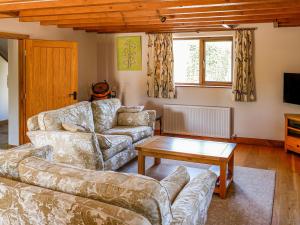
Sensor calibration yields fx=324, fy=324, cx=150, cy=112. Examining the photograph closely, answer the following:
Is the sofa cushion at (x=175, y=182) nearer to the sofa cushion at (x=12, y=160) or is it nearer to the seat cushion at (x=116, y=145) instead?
the sofa cushion at (x=12, y=160)

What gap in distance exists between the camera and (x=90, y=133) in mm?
3805

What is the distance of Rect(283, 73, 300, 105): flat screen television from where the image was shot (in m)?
5.42

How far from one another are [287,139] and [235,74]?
1500 mm

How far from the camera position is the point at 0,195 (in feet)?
5.33

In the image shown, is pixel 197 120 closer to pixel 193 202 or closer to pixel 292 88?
pixel 292 88

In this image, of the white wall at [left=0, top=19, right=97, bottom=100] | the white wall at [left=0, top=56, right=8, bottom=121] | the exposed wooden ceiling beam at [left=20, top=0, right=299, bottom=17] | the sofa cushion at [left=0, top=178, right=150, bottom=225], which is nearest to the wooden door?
the white wall at [left=0, top=19, right=97, bottom=100]

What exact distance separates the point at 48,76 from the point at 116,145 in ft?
7.13

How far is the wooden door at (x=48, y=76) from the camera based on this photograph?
5348 millimetres

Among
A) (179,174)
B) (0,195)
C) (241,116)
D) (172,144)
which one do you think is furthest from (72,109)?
(241,116)

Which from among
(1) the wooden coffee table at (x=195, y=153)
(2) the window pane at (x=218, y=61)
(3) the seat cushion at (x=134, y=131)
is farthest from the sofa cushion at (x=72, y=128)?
(2) the window pane at (x=218, y=61)

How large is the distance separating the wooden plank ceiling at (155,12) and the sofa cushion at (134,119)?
1510 millimetres

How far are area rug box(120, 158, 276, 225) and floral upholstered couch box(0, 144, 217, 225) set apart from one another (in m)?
1.39

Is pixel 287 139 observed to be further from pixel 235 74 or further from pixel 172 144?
pixel 172 144

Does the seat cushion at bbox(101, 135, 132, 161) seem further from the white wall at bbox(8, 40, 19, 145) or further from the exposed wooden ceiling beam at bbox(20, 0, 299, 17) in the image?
the white wall at bbox(8, 40, 19, 145)
